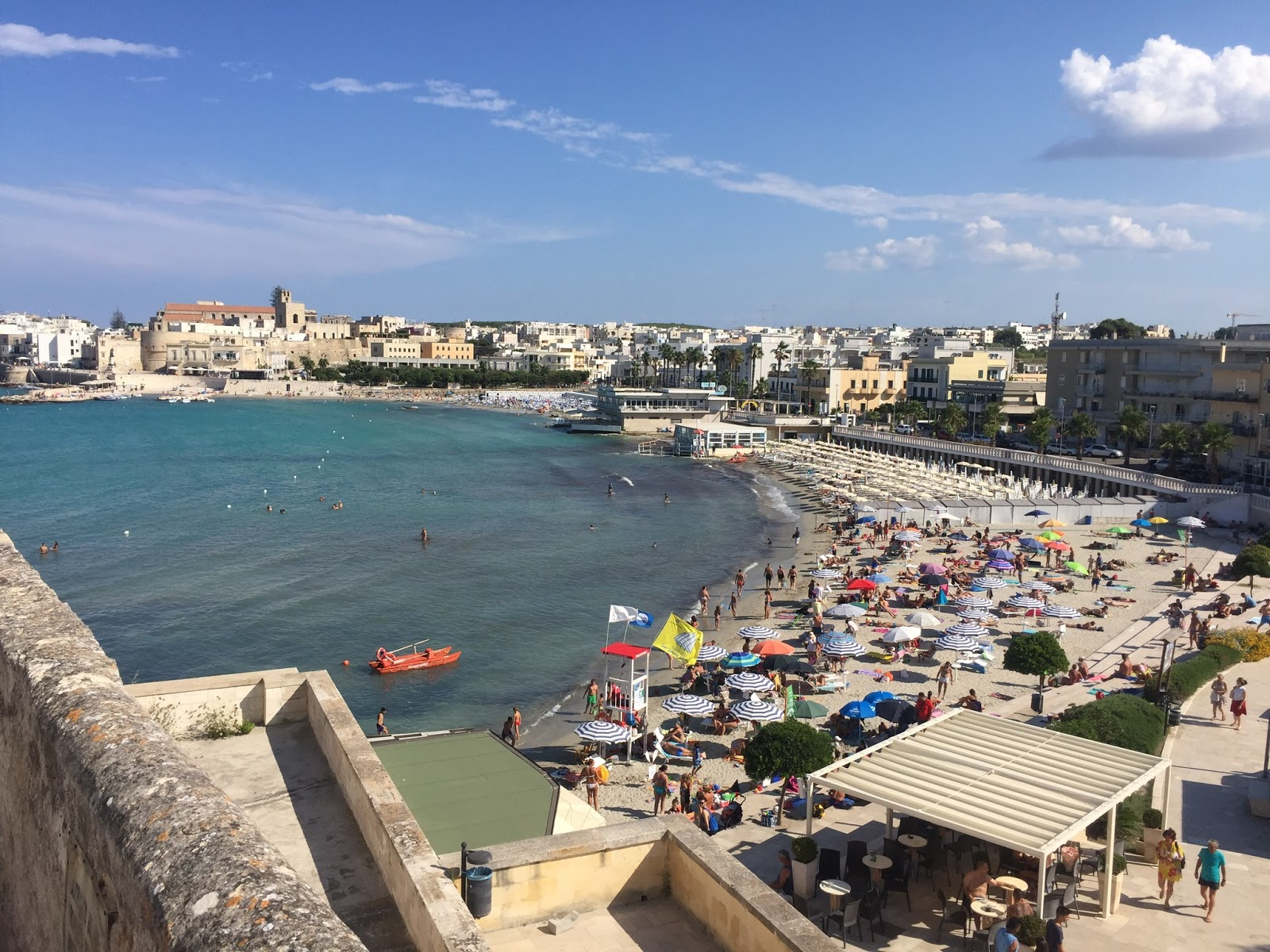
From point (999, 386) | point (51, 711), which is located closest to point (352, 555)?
point (51, 711)

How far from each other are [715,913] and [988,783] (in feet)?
21.3

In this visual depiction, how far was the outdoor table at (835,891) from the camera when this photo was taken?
10.8 meters

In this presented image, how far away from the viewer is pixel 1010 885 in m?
10.5

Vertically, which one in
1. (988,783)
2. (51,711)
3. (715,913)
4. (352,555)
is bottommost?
(352,555)

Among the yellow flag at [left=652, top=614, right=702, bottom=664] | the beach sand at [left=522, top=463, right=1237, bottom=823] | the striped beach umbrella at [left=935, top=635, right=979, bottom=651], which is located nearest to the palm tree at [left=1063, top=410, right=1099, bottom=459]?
the beach sand at [left=522, top=463, right=1237, bottom=823]

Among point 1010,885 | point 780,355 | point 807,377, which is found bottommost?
point 1010,885

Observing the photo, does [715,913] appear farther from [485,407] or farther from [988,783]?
[485,407]

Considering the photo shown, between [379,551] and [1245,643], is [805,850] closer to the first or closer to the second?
[1245,643]

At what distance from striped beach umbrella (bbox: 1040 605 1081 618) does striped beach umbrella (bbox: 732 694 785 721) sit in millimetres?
10918

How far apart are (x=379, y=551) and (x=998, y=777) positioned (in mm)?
32176

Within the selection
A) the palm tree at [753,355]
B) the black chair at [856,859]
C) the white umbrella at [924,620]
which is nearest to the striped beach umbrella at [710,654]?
the white umbrella at [924,620]

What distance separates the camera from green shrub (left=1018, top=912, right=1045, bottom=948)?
32.2ft

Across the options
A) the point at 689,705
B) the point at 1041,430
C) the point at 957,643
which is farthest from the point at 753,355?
the point at 689,705

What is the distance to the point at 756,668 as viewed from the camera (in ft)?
74.7
